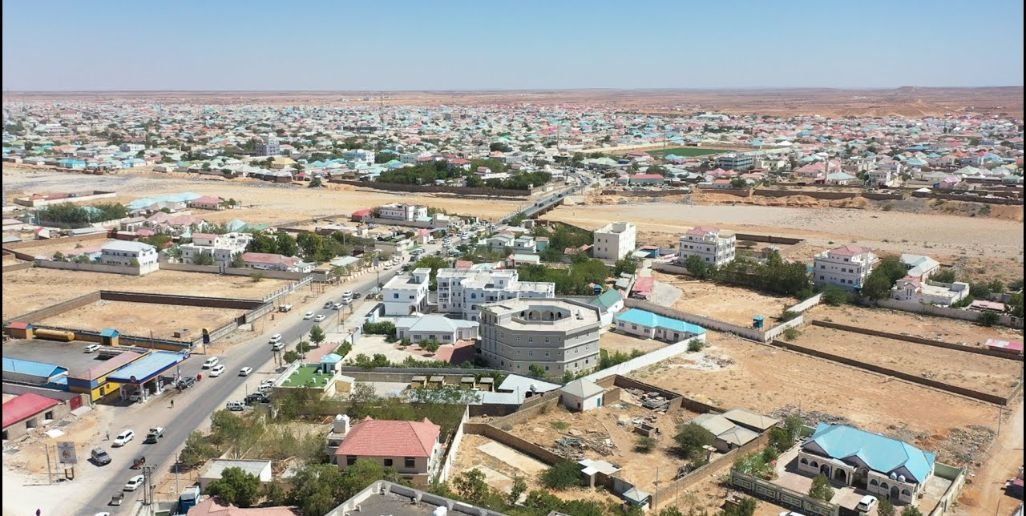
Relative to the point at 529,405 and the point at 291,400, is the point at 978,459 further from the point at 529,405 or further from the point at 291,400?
the point at 291,400

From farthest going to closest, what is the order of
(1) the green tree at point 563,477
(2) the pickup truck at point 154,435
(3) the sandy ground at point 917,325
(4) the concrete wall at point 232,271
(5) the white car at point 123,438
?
1. (4) the concrete wall at point 232,271
2. (3) the sandy ground at point 917,325
3. (2) the pickup truck at point 154,435
4. (5) the white car at point 123,438
5. (1) the green tree at point 563,477

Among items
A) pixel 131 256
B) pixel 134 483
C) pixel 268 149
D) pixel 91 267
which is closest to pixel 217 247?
pixel 131 256

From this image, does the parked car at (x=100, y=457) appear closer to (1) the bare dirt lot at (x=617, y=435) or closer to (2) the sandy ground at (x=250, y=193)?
(1) the bare dirt lot at (x=617, y=435)

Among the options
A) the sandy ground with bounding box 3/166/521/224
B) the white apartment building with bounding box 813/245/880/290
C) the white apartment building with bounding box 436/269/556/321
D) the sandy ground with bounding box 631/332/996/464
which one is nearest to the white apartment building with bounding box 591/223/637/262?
the white apartment building with bounding box 813/245/880/290

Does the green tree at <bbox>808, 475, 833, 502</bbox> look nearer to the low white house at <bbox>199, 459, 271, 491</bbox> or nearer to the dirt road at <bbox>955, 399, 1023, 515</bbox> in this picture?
the dirt road at <bbox>955, 399, 1023, 515</bbox>

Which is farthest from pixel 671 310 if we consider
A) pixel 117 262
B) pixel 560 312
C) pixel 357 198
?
pixel 357 198

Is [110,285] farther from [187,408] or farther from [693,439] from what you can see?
[693,439]

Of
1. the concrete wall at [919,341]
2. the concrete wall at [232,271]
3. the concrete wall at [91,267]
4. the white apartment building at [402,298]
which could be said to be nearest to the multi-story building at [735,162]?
the concrete wall at [919,341]
